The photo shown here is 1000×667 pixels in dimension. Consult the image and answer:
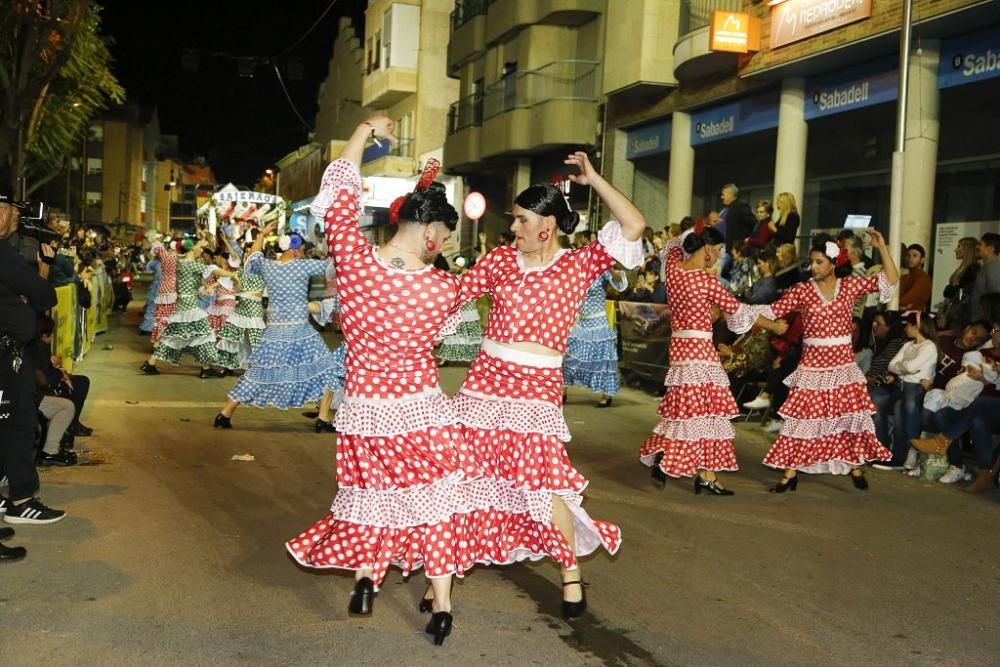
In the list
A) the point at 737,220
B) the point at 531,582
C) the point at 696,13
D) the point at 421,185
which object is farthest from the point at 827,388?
the point at 696,13

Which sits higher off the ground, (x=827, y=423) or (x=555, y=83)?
(x=555, y=83)

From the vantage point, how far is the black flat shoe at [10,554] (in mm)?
5809

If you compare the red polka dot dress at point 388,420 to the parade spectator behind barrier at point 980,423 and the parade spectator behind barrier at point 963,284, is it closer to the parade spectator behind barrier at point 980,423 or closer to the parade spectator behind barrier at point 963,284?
the parade spectator behind barrier at point 980,423

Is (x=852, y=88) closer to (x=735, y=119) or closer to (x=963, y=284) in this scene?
(x=735, y=119)

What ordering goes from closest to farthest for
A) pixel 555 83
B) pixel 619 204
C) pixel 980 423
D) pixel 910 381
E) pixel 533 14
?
pixel 619 204 → pixel 980 423 → pixel 910 381 → pixel 555 83 → pixel 533 14

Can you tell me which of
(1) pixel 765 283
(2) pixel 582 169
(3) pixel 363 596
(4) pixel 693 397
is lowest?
(3) pixel 363 596

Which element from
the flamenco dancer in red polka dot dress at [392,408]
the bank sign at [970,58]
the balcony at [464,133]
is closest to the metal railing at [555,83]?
the balcony at [464,133]

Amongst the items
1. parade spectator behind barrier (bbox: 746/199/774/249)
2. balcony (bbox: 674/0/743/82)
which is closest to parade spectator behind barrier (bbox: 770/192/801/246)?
parade spectator behind barrier (bbox: 746/199/774/249)

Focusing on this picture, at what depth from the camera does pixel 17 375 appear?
6363mm

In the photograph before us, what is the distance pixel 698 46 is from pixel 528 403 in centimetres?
1498

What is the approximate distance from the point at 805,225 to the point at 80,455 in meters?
14.1

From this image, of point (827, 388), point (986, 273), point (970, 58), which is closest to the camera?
point (827, 388)

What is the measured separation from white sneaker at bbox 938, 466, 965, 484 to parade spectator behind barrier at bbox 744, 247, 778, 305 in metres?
3.83

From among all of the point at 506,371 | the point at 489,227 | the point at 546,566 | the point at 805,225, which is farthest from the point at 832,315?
the point at 489,227
